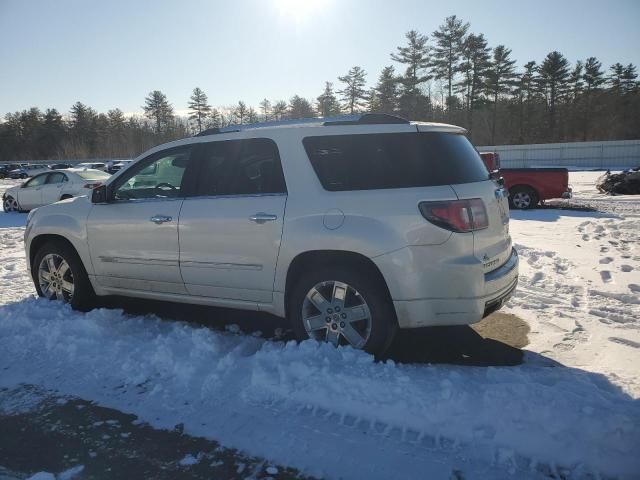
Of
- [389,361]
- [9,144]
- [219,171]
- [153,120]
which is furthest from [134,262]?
[9,144]

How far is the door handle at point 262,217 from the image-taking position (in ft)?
13.2

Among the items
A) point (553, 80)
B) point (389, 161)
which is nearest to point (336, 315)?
point (389, 161)

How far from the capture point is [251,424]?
3.16 metres

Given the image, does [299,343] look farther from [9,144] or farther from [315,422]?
[9,144]

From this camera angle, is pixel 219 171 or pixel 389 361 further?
pixel 219 171

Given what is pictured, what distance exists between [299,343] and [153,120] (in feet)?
282

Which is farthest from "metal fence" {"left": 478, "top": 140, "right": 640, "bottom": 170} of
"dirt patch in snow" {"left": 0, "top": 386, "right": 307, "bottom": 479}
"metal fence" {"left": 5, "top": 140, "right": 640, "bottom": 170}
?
"dirt patch in snow" {"left": 0, "top": 386, "right": 307, "bottom": 479}

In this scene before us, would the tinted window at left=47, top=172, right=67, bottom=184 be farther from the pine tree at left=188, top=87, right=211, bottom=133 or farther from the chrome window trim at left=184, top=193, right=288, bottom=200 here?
the pine tree at left=188, top=87, right=211, bottom=133

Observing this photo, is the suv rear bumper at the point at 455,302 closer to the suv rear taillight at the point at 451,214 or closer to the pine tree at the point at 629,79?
the suv rear taillight at the point at 451,214

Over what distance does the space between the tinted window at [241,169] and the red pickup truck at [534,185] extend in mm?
11121

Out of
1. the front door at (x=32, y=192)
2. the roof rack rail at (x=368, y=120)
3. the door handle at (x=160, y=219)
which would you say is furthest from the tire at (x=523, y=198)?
the front door at (x=32, y=192)

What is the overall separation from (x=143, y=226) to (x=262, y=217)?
1.41 m

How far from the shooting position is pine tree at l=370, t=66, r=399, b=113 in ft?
178

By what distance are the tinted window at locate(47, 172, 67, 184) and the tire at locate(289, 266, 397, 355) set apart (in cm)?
1520
